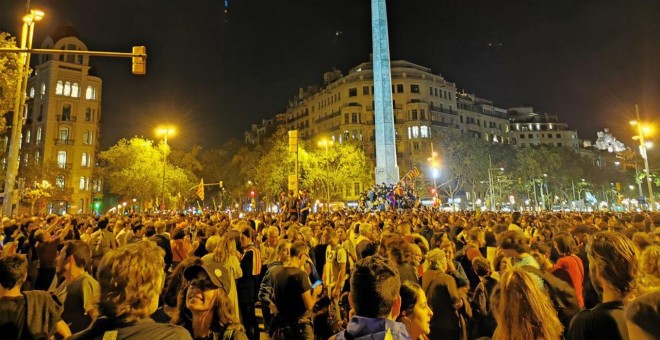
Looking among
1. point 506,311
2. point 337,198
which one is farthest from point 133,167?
point 506,311

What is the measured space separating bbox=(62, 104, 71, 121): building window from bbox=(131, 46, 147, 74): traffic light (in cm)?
5381

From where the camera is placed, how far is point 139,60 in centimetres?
1188

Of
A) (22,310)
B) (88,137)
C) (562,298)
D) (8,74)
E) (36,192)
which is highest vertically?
(88,137)

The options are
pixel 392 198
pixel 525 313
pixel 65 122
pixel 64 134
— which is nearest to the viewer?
pixel 525 313

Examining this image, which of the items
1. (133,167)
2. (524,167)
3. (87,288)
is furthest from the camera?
(524,167)

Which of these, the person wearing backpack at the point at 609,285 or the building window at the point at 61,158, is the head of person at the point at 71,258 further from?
the building window at the point at 61,158

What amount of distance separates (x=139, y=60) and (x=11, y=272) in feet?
32.3

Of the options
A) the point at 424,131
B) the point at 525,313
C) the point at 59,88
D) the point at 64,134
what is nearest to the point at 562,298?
the point at 525,313

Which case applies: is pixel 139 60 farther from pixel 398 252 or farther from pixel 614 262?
pixel 614 262

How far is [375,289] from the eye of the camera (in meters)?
2.48

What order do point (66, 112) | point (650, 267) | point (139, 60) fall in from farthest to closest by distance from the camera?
point (66, 112), point (139, 60), point (650, 267)

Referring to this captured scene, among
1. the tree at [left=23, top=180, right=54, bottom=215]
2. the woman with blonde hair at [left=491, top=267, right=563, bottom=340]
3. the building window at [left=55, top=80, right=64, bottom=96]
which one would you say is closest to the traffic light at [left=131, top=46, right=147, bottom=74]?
the woman with blonde hair at [left=491, top=267, right=563, bottom=340]

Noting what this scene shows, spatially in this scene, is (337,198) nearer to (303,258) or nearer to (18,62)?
(18,62)

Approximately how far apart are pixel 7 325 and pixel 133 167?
4689 centimetres
